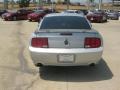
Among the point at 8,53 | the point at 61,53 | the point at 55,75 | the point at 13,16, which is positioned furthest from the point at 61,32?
the point at 13,16

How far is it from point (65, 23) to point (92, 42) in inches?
55.3

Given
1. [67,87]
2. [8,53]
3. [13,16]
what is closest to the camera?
[67,87]

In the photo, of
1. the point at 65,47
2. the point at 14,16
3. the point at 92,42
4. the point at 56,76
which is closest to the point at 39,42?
the point at 65,47

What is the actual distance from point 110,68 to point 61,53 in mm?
2107

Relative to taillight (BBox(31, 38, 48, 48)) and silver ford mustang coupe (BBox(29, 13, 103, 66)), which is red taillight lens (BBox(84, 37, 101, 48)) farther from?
taillight (BBox(31, 38, 48, 48))

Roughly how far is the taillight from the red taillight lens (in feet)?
3.09

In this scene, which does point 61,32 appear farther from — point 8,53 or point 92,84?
point 8,53

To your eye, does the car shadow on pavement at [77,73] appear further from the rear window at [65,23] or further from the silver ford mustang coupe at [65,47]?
the rear window at [65,23]

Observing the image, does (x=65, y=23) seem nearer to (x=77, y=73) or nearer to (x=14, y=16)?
(x=77, y=73)

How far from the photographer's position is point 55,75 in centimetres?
832

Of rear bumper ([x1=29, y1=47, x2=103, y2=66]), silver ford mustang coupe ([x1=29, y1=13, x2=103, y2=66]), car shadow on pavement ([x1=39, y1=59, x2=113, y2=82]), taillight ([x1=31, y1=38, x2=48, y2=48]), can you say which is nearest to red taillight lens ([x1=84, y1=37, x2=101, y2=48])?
silver ford mustang coupe ([x1=29, y1=13, x2=103, y2=66])

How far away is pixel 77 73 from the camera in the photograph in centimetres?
853

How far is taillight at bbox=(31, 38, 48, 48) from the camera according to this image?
25.6ft

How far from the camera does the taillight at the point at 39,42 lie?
7812 millimetres
